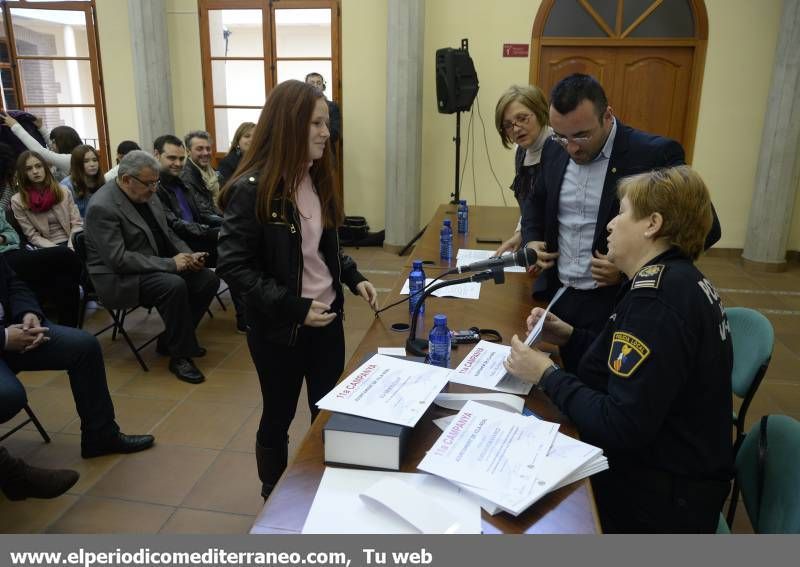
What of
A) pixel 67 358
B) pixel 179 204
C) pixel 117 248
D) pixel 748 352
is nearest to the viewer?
pixel 748 352

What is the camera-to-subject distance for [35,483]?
7.69 feet

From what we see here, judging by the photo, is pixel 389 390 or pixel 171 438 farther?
pixel 171 438

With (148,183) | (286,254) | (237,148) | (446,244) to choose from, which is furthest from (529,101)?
(237,148)

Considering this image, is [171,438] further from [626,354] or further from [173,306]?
[626,354]

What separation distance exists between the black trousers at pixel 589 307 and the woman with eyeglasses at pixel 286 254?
71 centimetres

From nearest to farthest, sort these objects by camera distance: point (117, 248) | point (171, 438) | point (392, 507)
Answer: point (392, 507) → point (171, 438) → point (117, 248)

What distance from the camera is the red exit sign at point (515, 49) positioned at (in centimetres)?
626

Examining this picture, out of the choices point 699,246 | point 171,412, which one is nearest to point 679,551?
point 699,246

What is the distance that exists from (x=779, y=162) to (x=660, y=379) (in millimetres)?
5639

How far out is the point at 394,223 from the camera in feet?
21.3

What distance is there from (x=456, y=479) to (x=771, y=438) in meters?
0.85

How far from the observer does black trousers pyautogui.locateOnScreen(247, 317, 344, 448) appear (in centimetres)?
199

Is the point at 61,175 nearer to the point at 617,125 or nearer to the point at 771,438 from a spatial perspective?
the point at 617,125

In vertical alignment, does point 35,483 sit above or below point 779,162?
below
